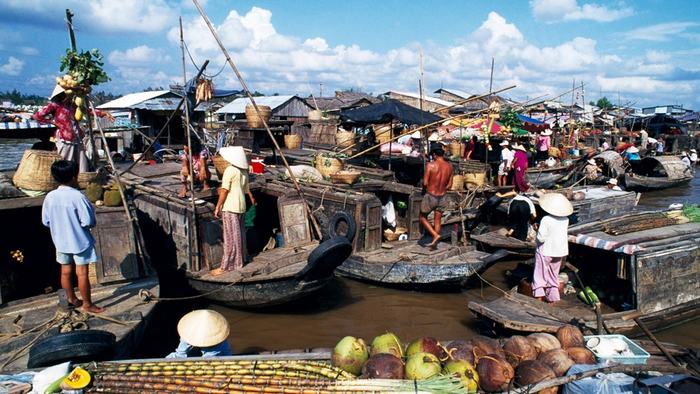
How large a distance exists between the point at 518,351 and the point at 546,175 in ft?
46.7

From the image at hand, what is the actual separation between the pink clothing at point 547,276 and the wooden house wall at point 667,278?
3.31 feet

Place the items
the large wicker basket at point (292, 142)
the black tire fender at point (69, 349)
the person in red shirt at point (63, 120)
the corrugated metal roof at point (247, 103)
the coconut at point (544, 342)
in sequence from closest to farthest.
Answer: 1. the black tire fender at point (69, 349)
2. the coconut at point (544, 342)
3. the person in red shirt at point (63, 120)
4. the large wicker basket at point (292, 142)
5. the corrugated metal roof at point (247, 103)

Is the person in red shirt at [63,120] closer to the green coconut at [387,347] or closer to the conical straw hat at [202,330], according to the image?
the conical straw hat at [202,330]

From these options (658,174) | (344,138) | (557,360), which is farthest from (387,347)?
(658,174)

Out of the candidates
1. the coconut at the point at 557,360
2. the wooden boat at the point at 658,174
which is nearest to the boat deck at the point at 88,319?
the coconut at the point at 557,360

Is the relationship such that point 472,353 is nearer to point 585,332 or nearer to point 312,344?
point 585,332

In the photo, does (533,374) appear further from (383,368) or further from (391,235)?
(391,235)

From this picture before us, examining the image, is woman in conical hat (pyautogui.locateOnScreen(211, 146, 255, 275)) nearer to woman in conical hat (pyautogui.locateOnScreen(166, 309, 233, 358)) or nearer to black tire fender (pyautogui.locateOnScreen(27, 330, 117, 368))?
woman in conical hat (pyautogui.locateOnScreen(166, 309, 233, 358))

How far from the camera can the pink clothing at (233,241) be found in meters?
7.05

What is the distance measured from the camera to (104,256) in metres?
6.19

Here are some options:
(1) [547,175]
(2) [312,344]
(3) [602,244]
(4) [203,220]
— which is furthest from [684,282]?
(1) [547,175]

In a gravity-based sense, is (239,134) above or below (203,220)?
above

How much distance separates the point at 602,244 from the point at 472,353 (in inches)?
138

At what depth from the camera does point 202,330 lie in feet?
13.9
